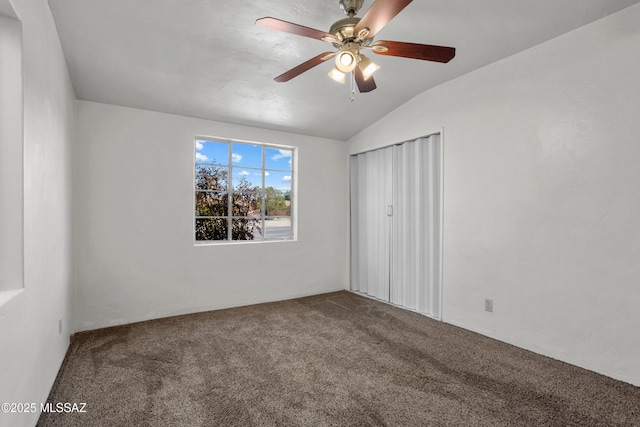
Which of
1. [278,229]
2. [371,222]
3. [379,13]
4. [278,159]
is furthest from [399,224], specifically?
[379,13]

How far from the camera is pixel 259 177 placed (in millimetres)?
4441

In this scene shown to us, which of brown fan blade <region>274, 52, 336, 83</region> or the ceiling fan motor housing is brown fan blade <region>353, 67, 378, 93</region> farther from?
the ceiling fan motor housing

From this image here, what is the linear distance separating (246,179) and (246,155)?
34 centimetres

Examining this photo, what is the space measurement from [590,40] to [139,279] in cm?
482

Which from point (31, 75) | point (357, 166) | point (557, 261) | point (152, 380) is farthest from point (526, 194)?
point (31, 75)

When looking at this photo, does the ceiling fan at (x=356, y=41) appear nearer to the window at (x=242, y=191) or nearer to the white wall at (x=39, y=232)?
the white wall at (x=39, y=232)

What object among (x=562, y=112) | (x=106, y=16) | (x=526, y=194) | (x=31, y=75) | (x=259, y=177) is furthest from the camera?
(x=259, y=177)

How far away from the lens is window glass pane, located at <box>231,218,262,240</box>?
430 centimetres

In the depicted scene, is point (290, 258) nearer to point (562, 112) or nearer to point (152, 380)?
point (152, 380)

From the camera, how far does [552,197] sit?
2695 millimetres

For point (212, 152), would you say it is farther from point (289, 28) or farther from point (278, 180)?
point (289, 28)

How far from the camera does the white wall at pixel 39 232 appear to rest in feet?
4.73

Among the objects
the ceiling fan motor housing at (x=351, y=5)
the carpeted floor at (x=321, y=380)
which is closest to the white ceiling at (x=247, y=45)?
the ceiling fan motor housing at (x=351, y=5)

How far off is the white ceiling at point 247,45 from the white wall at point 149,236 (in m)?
0.30
